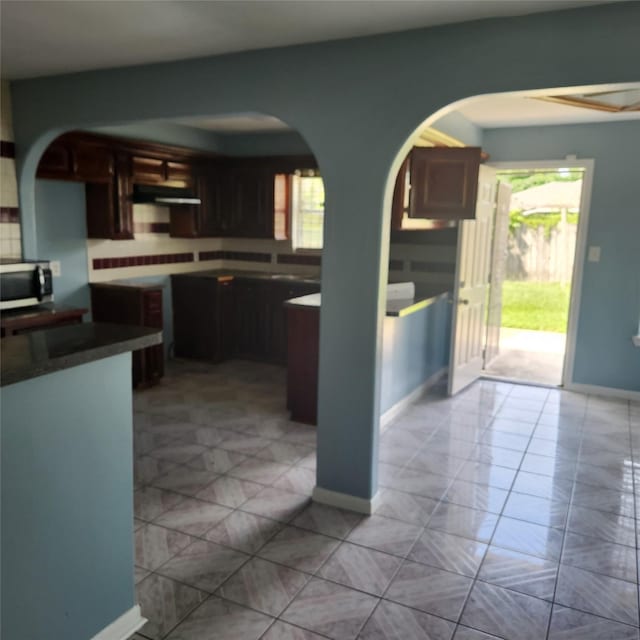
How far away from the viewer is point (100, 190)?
4.84m

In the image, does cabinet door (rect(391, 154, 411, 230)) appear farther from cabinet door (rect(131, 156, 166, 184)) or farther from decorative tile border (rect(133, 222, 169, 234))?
decorative tile border (rect(133, 222, 169, 234))

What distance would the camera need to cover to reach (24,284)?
3.94 metres

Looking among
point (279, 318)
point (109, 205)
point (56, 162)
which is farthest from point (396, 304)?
point (56, 162)

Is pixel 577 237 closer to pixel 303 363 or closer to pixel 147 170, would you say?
pixel 303 363

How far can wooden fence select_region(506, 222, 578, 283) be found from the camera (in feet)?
31.0

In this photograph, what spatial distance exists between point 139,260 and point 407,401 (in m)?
2.86

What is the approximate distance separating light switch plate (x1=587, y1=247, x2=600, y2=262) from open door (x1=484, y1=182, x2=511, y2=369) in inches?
35.6

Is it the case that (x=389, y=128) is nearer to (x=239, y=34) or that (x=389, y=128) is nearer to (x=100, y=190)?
(x=239, y=34)

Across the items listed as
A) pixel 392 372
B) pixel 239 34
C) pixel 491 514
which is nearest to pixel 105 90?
pixel 239 34

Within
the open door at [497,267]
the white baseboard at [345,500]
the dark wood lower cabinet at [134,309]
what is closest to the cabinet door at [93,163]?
the dark wood lower cabinet at [134,309]

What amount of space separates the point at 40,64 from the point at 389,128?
2157 mm

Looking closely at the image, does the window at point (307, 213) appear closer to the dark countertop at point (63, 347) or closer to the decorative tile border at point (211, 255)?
the decorative tile border at point (211, 255)

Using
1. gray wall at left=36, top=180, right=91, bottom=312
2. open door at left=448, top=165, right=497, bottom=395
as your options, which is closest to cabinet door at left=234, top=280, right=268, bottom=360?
gray wall at left=36, top=180, right=91, bottom=312

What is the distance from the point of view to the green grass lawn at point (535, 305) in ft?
29.6
